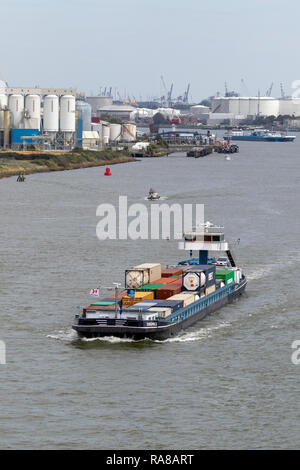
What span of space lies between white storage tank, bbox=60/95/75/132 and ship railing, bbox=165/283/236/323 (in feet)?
389

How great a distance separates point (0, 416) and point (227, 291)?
58.4 ft

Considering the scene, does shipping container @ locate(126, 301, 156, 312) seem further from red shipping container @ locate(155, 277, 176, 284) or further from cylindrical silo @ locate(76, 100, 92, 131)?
cylindrical silo @ locate(76, 100, 92, 131)

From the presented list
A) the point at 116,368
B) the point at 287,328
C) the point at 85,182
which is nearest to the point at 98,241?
the point at 287,328

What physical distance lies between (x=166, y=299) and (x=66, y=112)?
405ft

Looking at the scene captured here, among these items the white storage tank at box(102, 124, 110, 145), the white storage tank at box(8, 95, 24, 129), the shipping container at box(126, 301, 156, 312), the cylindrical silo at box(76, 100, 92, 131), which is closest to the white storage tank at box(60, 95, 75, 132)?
the white storage tank at box(8, 95, 24, 129)

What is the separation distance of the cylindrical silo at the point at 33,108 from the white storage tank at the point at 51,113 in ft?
4.16

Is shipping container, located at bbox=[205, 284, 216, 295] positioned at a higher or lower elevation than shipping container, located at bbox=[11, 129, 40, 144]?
lower

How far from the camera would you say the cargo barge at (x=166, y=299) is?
34656mm

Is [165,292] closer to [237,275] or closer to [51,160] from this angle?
[237,275]

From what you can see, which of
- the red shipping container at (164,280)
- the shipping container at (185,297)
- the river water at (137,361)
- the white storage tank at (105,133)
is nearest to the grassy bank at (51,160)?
the white storage tank at (105,133)

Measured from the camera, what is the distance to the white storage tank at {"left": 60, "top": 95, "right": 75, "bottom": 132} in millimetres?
159000

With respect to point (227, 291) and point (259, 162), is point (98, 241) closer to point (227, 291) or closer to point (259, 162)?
point (227, 291)

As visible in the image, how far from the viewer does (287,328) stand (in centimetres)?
3712

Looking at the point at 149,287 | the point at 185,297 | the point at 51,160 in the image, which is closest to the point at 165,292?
the point at 185,297
